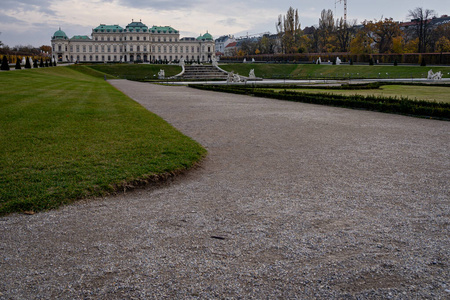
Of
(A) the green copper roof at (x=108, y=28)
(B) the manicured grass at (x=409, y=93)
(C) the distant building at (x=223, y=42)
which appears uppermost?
(C) the distant building at (x=223, y=42)

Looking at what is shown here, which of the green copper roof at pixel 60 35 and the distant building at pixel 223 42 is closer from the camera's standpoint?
the green copper roof at pixel 60 35

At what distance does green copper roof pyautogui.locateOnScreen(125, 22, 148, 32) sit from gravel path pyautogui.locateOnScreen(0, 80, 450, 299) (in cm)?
12453

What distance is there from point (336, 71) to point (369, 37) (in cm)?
2143

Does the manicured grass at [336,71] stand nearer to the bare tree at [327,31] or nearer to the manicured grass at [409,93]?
the manicured grass at [409,93]

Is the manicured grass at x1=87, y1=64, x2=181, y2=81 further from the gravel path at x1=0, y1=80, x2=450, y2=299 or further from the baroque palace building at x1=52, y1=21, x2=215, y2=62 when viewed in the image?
the baroque palace building at x1=52, y1=21, x2=215, y2=62

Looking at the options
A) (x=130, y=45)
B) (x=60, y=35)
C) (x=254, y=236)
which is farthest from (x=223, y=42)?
(x=254, y=236)

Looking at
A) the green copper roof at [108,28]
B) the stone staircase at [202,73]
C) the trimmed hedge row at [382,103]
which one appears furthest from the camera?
the green copper roof at [108,28]

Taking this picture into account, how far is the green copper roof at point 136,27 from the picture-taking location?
120688 millimetres

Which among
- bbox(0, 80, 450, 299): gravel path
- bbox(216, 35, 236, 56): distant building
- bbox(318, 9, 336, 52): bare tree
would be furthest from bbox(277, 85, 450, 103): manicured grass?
bbox(216, 35, 236, 56): distant building

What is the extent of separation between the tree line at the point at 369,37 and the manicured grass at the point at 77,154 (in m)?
59.7

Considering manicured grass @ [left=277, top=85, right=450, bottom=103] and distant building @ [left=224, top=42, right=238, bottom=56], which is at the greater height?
distant building @ [left=224, top=42, right=238, bottom=56]

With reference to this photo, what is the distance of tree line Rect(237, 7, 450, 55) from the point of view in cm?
6275

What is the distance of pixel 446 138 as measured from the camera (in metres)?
9.35

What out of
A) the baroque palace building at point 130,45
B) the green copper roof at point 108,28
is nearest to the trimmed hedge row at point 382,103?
the baroque palace building at point 130,45
